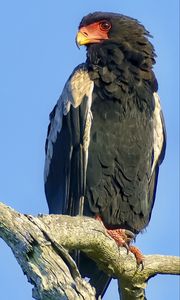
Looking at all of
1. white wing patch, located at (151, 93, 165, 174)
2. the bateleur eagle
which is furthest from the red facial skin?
white wing patch, located at (151, 93, 165, 174)

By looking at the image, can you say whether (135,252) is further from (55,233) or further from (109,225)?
(55,233)

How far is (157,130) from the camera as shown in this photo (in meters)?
9.41

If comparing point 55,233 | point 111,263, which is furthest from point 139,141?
point 55,233

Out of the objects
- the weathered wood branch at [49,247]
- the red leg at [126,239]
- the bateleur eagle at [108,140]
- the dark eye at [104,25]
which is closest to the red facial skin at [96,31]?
the dark eye at [104,25]

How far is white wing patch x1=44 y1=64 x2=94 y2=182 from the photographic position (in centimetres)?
898

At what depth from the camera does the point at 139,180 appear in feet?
29.2

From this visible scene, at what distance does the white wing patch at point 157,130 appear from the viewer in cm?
936

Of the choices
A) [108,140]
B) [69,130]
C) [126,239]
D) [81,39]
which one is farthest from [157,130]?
[126,239]

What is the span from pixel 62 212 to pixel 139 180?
0.82 metres

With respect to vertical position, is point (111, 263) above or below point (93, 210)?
below

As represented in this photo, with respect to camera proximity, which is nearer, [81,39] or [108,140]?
[108,140]

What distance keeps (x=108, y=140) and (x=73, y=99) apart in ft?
2.00

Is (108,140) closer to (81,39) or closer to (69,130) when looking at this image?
(69,130)

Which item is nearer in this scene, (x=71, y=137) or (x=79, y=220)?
(x=79, y=220)
